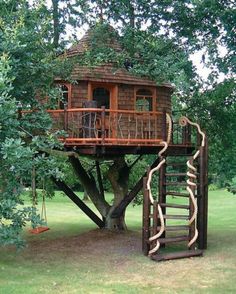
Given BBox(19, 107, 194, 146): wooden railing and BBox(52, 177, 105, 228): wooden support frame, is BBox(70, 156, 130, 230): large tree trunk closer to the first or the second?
BBox(52, 177, 105, 228): wooden support frame

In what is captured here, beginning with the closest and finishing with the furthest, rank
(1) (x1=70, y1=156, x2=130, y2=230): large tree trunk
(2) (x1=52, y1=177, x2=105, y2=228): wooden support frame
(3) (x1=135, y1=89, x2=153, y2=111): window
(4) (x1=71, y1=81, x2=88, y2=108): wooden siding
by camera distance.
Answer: (4) (x1=71, y1=81, x2=88, y2=108): wooden siding, (2) (x1=52, y1=177, x2=105, y2=228): wooden support frame, (3) (x1=135, y1=89, x2=153, y2=111): window, (1) (x1=70, y1=156, x2=130, y2=230): large tree trunk

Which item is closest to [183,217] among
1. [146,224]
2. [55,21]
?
[146,224]

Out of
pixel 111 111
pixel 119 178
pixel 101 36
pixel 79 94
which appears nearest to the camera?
pixel 111 111

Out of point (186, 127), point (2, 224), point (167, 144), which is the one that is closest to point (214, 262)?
point (167, 144)

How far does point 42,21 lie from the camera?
9148 mm

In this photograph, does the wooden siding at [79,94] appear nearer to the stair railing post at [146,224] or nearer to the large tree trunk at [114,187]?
the large tree trunk at [114,187]

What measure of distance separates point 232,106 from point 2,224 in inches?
349

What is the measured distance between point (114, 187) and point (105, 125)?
386 centimetres

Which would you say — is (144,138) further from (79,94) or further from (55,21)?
(55,21)

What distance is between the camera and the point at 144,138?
1366cm

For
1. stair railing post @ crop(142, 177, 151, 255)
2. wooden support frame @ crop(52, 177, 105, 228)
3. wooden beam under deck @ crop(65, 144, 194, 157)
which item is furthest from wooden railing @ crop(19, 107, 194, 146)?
wooden support frame @ crop(52, 177, 105, 228)

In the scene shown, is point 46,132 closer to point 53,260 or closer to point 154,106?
point 53,260

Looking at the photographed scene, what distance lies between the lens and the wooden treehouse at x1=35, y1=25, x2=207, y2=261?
11.8 meters

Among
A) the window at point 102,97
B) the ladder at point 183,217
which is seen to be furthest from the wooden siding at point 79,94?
the ladder at point 183,217
